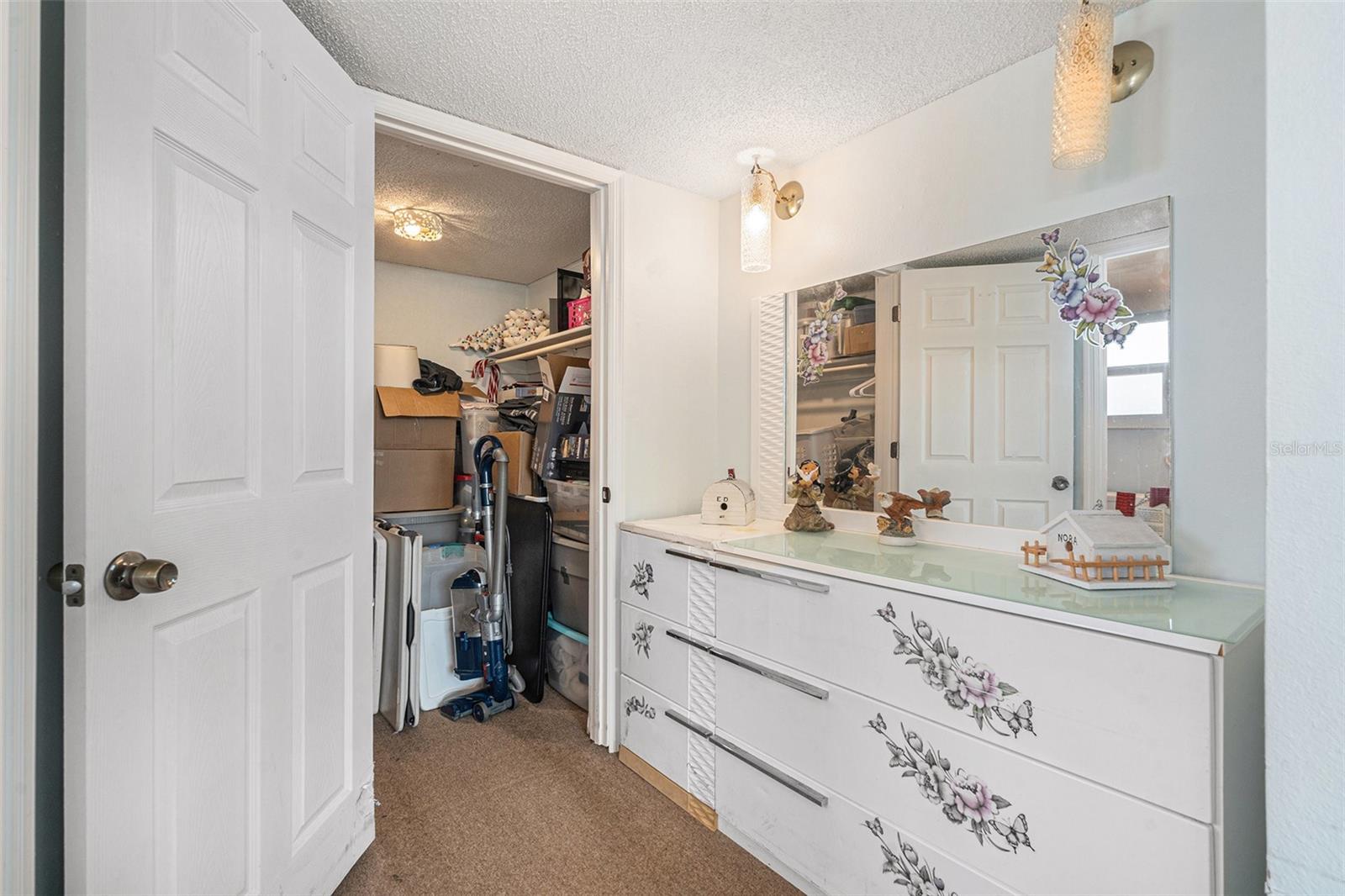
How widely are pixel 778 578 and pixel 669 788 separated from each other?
89 cm

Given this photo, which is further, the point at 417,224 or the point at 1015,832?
the point at 417,224

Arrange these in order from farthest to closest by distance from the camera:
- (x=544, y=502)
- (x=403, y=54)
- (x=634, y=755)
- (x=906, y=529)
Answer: (x=544, y=502) < (x=634, y=755) < (x=906, y=529) < (x=403, y=54)

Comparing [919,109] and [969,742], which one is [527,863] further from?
[919,109]

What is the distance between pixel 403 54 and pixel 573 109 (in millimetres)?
486

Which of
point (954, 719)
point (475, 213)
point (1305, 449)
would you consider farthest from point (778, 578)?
point (475, 213)

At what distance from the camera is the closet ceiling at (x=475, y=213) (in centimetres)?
233

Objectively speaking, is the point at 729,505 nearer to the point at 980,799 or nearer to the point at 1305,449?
the point at 980,799

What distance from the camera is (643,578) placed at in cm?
208

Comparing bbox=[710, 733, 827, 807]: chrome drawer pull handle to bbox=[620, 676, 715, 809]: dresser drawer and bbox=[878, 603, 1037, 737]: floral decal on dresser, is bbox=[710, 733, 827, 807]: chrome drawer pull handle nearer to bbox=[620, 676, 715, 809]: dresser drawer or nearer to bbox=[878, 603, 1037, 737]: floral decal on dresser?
bbox=[620, 676, 715, 809]: dresser drawer

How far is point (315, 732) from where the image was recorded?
141 cm

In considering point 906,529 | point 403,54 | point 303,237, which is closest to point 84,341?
point 303,237

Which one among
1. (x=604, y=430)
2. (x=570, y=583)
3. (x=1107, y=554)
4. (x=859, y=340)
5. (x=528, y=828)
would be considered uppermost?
(x=859, y=340)

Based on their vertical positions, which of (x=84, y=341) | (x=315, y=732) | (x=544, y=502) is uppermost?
(x=84, y=341)

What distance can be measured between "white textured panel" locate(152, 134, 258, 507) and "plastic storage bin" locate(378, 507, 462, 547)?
1.73 metres
